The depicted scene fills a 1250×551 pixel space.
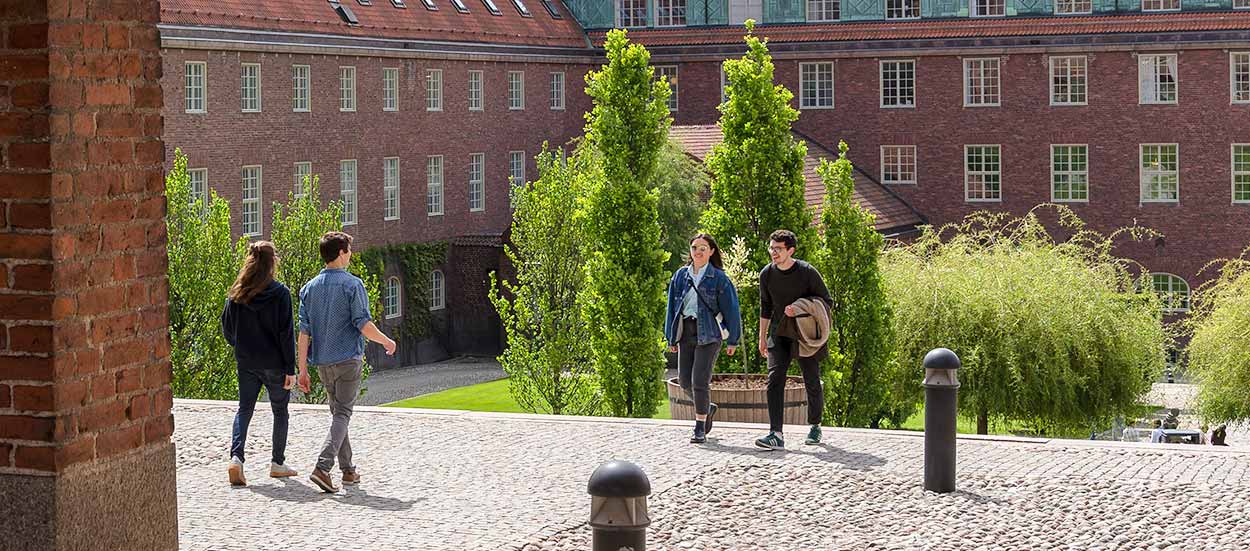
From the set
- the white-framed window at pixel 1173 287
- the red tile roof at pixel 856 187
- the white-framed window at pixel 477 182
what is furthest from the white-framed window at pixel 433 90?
the white-framed window at pixel 1173 287

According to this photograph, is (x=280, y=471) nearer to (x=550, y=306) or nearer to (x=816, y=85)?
(x=550, y=306)

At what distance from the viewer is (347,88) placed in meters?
45.2

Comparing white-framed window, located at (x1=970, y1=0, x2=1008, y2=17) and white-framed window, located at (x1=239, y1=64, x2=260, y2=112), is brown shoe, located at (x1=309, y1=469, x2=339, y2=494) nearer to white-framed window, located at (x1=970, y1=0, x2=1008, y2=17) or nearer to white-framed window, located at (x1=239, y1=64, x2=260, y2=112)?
white-framed window, located at (x1=239, y1=64, x2=260, y2=112)

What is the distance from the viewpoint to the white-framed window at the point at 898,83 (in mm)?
52219

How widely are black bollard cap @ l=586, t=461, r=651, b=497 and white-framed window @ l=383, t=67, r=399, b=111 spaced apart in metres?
40.5

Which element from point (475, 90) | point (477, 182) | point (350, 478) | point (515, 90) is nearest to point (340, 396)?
point (350, 478)

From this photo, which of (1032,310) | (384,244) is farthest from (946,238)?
(1032,310)

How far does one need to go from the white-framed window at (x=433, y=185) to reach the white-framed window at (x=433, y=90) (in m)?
1.34

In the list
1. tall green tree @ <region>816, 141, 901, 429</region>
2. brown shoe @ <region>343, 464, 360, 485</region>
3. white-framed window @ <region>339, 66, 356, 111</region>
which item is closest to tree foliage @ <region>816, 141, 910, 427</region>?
tall green tree @ <region>816, 141, 901, 429</region>

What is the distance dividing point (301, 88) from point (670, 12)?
15.2m

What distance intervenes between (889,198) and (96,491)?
1817 inches

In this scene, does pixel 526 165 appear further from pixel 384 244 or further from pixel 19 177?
pixel 19 177

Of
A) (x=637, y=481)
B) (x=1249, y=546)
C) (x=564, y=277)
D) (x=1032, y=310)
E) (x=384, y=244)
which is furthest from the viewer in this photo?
(x=384, y=244)

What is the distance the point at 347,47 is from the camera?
4438 centimetres
